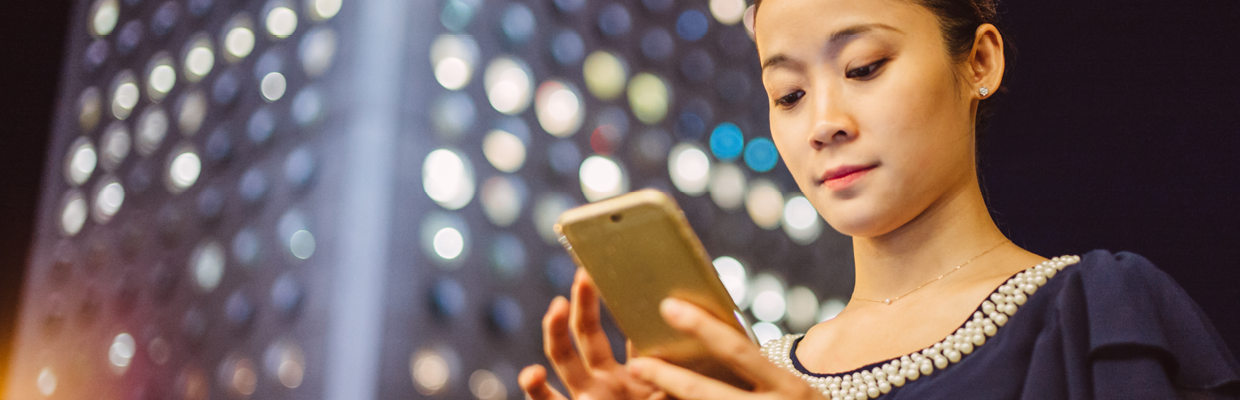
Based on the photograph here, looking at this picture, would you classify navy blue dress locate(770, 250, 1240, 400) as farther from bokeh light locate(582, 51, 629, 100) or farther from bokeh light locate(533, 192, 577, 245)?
bokeh light locate(582, 51, 629, 100)

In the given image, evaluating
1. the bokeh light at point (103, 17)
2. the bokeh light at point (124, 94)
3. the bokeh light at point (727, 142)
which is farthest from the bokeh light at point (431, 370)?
the bokeh light at point (103, 17)

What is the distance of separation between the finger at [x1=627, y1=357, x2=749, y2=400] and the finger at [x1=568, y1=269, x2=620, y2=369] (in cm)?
13

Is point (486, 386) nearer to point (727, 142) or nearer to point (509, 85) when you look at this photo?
point (509, 85)

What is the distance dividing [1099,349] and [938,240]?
0.54 ft

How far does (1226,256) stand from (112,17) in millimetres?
2374

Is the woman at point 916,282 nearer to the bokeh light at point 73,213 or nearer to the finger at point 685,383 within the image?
the finger at point 685,383

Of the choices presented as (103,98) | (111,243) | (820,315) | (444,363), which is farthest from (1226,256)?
(103,98)

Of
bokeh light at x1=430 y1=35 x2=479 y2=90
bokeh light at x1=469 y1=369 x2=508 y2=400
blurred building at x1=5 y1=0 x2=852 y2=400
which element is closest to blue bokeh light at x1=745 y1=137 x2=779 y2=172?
blurred building at x1=5 y1=0 x2=852 y2=400

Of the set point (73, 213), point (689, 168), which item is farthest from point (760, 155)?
point (73, 213)

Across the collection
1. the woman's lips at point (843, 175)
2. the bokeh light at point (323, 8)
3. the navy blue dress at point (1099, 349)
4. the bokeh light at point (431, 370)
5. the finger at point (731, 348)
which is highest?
the bokeh light at point (323, 8)

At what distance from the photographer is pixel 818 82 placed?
647 mm

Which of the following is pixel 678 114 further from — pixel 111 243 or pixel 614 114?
pixel 111 243

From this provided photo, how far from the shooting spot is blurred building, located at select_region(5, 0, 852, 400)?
50.9 inches

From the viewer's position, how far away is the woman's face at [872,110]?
618 millimetres
